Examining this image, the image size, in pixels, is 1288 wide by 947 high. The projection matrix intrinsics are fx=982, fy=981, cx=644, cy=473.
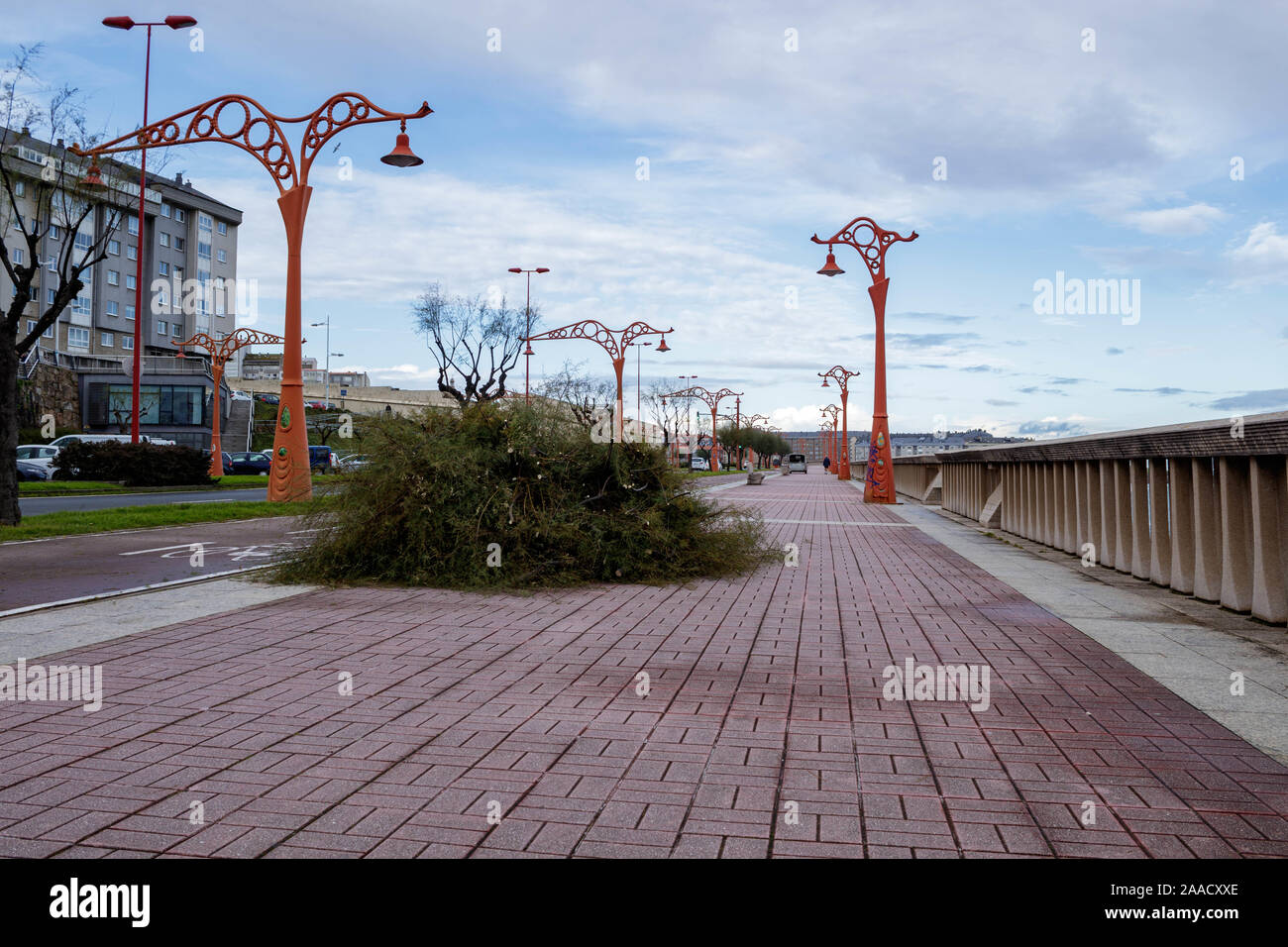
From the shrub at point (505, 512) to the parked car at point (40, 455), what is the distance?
32113 millimetres

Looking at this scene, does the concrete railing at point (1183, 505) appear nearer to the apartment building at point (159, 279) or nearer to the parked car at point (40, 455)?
the parked car at point (40, 455)

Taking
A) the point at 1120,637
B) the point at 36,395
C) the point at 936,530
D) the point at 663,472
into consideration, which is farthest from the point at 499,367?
the point at 1120,637

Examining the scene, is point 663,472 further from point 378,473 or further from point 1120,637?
point 1120,637

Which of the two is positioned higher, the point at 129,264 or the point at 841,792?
the point at 129,264

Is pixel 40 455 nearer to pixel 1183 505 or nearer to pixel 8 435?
pixel 8 435

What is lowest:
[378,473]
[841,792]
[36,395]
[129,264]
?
[841,792]

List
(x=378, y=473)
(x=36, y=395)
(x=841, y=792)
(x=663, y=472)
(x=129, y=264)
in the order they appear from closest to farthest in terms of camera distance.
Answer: (x=841, y=792) < (x=378, y=473) < (x=663, y=472) < (x=36, y=395) < (x=129, y=264)

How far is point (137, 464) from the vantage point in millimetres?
30469

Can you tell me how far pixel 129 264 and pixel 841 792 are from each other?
92.1m

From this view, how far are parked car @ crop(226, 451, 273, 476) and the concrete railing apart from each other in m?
44.6

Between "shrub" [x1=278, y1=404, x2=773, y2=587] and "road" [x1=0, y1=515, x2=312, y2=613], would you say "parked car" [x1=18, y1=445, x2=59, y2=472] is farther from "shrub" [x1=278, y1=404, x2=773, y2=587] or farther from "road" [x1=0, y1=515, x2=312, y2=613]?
"shrub" [x1=278, y1=404, x2=773, y2=587]

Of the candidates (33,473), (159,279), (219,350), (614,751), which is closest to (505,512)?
(614,751)

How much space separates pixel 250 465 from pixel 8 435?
124ft

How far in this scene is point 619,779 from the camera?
3617 millimetres
